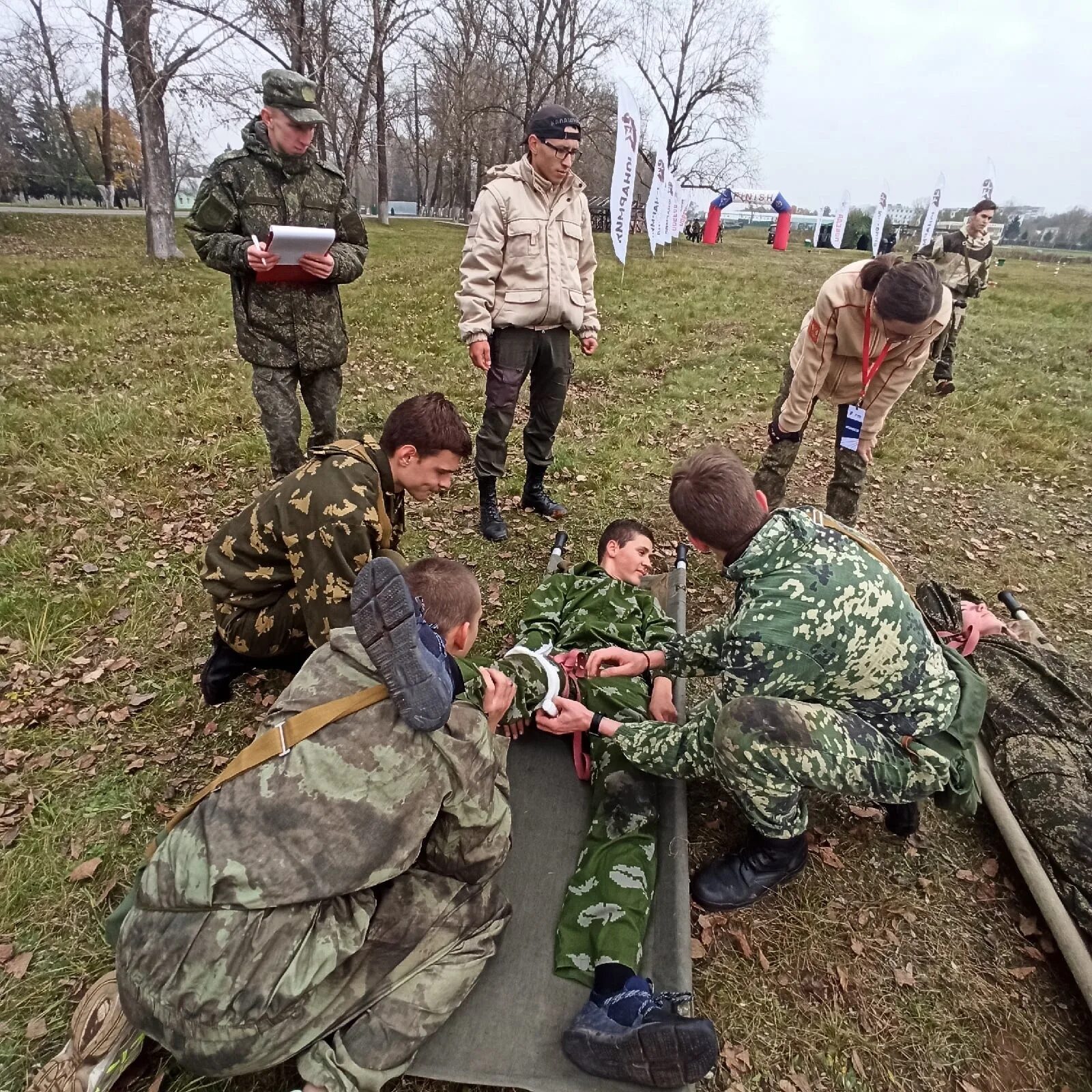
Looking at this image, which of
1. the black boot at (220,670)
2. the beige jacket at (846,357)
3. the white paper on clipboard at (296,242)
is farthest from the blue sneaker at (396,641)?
the beige jacket at (846,357)

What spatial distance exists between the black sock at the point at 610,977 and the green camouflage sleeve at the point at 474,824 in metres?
0.47

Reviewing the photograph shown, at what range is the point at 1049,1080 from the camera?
2305 millimetres

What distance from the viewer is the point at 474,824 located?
81.4 inches

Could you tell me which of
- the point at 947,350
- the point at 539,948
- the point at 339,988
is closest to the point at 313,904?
the point at 339,988

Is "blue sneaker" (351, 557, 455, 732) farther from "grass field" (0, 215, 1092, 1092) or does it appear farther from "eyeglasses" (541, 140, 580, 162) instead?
"eyeglasses" (541, 140, 580, 162)

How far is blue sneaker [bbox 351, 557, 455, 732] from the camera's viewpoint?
1781mm

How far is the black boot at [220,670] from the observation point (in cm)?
347

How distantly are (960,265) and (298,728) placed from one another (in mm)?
10269

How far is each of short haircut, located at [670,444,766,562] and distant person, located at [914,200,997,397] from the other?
8170 millimetres

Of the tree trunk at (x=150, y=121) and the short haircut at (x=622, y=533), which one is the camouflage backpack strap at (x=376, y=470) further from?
the tree trunk at (x=150, y=121)

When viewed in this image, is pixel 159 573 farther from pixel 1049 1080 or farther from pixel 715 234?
pixel 715 234

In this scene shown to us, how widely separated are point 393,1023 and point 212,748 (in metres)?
1.83

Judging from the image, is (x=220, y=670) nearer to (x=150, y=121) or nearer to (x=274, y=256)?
(x=274, y=256)

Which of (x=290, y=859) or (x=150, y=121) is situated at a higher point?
(x=150, y=121)
